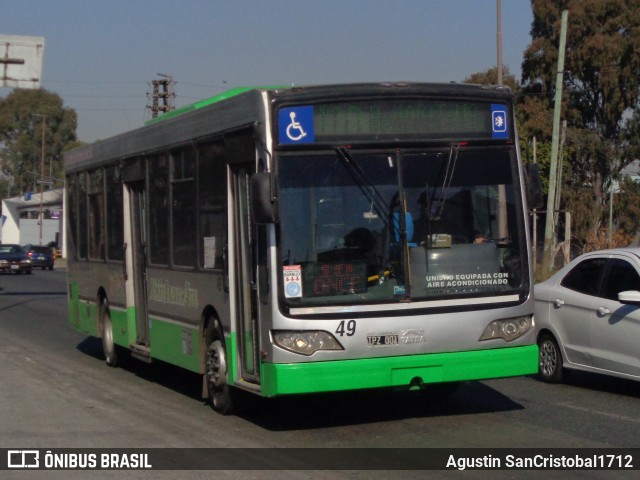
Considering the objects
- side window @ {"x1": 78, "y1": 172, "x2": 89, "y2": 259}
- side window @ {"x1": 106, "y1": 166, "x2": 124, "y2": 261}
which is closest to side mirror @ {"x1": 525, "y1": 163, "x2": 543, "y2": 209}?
side window @ {"x1": 106, "y1": 166, "x2": 124, "y2": 261}

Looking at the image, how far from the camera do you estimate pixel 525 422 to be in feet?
31.1

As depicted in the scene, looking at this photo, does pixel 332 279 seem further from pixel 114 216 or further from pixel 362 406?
pixel 114 216

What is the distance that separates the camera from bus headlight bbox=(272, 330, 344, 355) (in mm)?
8609

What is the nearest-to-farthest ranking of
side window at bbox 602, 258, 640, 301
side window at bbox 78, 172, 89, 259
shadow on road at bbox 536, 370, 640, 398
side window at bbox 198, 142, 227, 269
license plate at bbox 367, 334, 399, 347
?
license plate at bbox 367, 334, 399, 347 < side window at bbox 198, 142, 227, 269 < side window at bbox 602, 258, 640, 301 < shadow on road at bbox 536, 370, 640, 398 < side window at bbox 78, 172, 89, 259

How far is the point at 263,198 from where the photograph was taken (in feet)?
27.7

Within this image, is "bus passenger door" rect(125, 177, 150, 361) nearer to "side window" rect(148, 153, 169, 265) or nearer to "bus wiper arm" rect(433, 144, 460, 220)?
"side window" rect(148, 153, 169, 265)

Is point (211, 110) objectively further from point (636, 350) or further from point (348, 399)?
point (636, 350)

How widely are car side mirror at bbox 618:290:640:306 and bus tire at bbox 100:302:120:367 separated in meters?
6.99

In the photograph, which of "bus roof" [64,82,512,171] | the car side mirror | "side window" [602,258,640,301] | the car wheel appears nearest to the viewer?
"bus roof" [64,82,512,171]

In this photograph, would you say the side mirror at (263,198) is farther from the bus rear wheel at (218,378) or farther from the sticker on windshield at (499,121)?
the sticker on windshield at (499,121)

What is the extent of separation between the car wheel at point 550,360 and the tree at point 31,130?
306 ft

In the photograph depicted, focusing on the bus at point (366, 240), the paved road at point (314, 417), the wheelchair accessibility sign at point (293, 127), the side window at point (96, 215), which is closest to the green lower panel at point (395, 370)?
the bus at point (366, 240)

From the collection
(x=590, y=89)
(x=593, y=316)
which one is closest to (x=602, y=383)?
(x=593, y=316)

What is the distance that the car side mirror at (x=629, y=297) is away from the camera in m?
10.4
